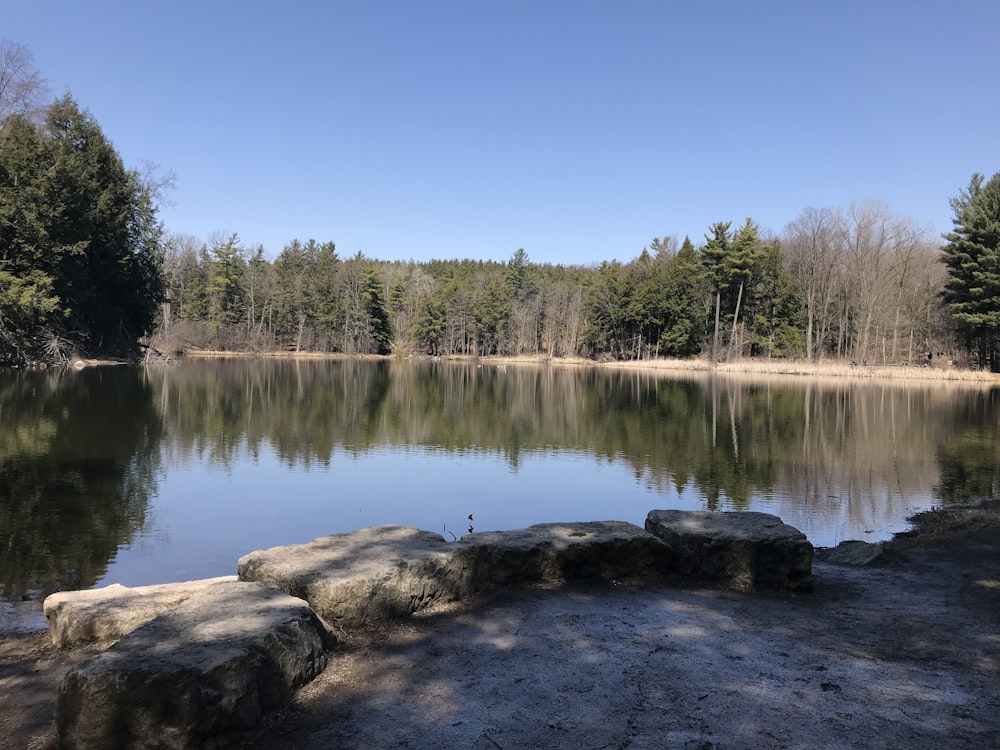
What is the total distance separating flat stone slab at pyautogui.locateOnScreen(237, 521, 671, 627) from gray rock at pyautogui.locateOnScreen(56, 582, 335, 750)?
1.00 meters

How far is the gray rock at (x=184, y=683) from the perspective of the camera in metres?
3.13

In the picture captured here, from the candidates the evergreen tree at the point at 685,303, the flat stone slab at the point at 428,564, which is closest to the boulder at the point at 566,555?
the flat stone slab at the point at 428,564

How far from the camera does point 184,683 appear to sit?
3.18 meters

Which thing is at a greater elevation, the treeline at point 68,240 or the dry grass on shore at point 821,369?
the treeline at point 68,240

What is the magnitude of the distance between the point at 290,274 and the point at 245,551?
79.5 meters

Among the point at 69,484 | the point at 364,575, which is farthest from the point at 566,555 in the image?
the point at 69,484

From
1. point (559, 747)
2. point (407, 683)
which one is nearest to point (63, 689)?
point (407, 683)

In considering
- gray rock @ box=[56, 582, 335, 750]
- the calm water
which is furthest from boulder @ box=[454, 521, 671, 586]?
the calm water

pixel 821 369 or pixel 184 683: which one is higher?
pixel 821 369

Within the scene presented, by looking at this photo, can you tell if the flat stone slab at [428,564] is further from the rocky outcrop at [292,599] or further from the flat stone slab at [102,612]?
the flat stone slab at [102,612]

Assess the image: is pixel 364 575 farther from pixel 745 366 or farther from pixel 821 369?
pixel 745 366

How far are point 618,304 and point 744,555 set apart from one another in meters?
65.0

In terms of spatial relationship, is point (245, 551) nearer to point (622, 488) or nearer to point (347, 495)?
point (347, 495)

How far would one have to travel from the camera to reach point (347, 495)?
1231 cm
